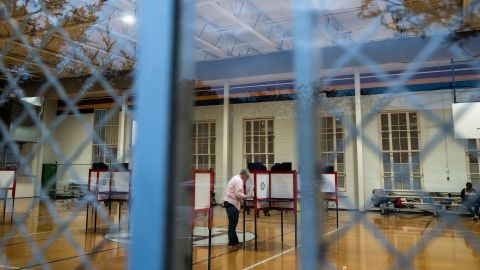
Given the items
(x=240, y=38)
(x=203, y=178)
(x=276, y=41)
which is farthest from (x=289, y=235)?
(x=240, y=38)

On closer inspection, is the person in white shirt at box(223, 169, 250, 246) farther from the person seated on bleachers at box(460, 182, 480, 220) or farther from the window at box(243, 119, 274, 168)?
the window at box(243, 119, 274, 168)

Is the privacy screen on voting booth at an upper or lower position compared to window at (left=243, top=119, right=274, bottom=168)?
lower

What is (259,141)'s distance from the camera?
11648 mm

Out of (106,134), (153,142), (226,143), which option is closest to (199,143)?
(153,142)

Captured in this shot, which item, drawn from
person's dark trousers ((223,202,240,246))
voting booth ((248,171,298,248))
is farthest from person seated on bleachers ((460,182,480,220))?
person's dark trousers ((223,202,240,246))

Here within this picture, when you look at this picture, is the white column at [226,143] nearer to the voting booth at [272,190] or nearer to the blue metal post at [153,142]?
the voting booth at [272,190]

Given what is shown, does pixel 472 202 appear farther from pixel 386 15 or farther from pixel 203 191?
pixel 203 191

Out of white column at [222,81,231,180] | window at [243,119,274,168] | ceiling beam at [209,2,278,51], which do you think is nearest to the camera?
ceiling beam at [209,2,278,51]

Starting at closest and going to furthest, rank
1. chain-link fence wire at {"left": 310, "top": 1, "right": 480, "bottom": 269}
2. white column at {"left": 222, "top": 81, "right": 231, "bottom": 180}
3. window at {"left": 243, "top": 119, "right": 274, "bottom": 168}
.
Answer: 1. chain-link fence wire at {"left": 310, "top": 1, "right": 480, "bottom": 269}
2. window at {"left": 243, "top": 119, "right": 274, "bottom": 168}
3. white column at {"left": 222, "top": 81, "right": 231, "bottom": 180}

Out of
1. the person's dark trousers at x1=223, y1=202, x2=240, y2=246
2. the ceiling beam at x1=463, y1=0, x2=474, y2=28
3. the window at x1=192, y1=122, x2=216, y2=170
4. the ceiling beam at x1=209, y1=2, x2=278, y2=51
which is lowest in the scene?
the person's dark trousers at x1=223, y1=202, x2=240, y2=246

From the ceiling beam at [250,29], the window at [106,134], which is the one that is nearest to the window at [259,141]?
the ceiling beam at [250,29]

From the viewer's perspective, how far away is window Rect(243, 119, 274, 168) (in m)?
11.2

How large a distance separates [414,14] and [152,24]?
49 centimetres

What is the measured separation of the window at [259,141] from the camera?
11.2 metres
